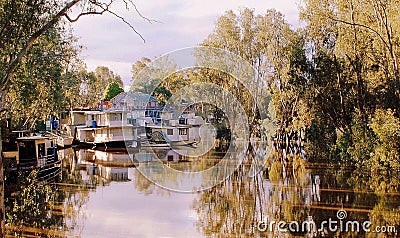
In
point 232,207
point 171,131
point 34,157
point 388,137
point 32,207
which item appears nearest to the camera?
point 32,207

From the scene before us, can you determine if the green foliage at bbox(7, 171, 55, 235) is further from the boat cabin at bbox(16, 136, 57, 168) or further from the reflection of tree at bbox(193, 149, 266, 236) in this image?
the reflection of tree at bbox(193, 149, 266, 236)

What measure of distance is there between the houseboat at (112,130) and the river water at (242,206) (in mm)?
17326

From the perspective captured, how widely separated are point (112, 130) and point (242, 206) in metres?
26.9

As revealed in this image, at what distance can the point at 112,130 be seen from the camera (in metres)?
38.0

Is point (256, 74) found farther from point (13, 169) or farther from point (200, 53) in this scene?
point (13, 169)

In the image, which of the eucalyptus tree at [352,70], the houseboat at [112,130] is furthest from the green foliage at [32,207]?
the houseboat at [112,130]

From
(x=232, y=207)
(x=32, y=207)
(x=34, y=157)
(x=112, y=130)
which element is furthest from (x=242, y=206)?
(x=112, y=130)

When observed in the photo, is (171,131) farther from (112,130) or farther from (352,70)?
(352,70)

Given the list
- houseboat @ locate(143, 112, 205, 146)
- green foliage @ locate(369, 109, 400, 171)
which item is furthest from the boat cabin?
green foliage @ locate(369, 109, 400, 171)

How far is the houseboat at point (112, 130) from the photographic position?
37.3m

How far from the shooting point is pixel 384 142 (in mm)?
18141

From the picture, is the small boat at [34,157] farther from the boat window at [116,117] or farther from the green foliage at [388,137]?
the boat window at [116,117]

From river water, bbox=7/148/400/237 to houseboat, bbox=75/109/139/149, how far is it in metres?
17.3

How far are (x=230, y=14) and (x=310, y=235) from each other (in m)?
27.2
